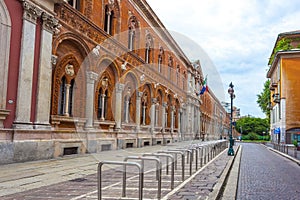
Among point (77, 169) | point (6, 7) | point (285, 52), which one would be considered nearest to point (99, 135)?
point (77, 169)

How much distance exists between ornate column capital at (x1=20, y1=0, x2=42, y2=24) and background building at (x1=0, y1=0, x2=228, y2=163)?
34 millimetres

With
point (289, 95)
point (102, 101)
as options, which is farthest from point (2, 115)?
point (289, 95)

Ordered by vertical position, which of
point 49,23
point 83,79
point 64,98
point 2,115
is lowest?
point 2,115

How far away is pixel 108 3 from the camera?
1684 cm

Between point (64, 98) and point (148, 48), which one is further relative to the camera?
point (148, 48)

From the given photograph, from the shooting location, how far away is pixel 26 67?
10453mm

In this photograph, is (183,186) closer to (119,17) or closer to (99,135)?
(99,135)

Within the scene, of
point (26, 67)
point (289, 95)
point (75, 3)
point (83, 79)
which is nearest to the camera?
point (26, 67)

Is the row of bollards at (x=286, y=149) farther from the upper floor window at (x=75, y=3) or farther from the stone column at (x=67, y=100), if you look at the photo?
the upper floor window at (x=75, y=3)

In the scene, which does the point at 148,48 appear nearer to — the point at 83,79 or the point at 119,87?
the point at 119,87

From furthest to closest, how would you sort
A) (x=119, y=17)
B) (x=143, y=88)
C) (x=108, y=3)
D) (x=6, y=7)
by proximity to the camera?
(x=143, y=88) < (x=119, y=17) < (x=108, y=3) < (x=6, y=7)

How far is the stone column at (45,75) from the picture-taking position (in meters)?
Answer: 11.0

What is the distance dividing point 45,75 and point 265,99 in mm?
Answer: 57556

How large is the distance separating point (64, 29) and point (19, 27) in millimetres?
2565
